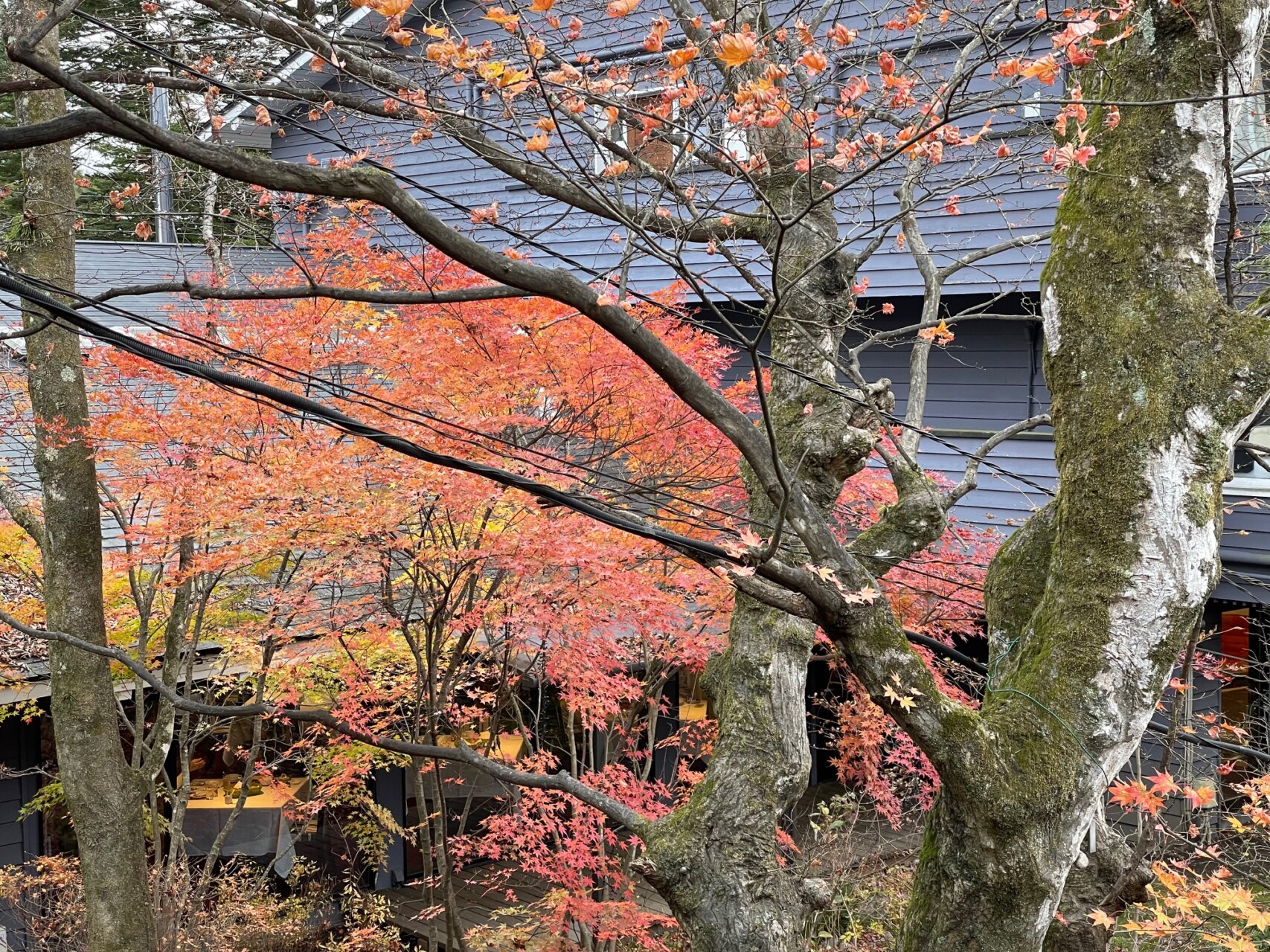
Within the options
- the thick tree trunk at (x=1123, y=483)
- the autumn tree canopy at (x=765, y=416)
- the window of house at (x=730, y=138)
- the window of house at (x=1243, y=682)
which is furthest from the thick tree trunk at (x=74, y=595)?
the window of house at (x=1243, y=682)

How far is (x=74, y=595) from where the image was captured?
6.72 meters

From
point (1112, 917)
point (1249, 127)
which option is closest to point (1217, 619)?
point (1249, 127)

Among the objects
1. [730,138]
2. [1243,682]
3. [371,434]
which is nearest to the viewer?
[371,434]

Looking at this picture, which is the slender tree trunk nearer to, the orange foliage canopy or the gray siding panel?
the orange foliage canopy

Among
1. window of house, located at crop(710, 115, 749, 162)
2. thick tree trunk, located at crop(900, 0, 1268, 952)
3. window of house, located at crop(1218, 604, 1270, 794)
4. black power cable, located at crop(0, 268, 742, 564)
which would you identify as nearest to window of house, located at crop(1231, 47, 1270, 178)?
window of house, located at crop(710, 115, 749, 162)

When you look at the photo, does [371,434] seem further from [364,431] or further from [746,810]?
[746,810]

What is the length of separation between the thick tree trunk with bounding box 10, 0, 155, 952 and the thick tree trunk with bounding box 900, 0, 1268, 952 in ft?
16.7

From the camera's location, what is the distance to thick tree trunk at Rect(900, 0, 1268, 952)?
371 cm

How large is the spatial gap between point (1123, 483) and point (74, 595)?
20.0 feet

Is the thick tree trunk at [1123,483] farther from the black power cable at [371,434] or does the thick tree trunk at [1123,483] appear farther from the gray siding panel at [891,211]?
Result: the gray siding panel at [891,211]

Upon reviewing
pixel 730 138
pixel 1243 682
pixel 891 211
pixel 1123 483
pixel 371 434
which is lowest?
pixel 1243 682

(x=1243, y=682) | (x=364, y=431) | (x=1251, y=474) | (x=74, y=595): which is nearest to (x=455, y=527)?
(x=74, y=595)

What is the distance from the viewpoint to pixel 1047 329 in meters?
4.12

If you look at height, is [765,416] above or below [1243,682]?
above
